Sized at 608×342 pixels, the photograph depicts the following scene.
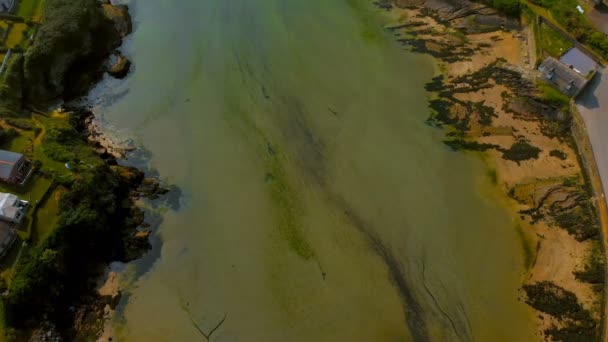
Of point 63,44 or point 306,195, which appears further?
point 63,44

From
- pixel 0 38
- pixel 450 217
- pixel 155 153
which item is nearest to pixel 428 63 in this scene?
pixel 450 217

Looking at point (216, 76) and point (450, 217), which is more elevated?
point (216, 76)

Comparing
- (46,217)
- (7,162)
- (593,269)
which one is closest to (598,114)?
(593,269)

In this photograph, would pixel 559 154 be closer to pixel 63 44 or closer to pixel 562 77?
pixel 562 77

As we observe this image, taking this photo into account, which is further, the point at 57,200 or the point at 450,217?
the point at 450,217

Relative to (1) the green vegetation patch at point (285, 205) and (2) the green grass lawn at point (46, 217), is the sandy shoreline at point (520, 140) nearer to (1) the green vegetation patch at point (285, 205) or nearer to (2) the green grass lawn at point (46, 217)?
(1) the green vegetation patch at point (285, 205)

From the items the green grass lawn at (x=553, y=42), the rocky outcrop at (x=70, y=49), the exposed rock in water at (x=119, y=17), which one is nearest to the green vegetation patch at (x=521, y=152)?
the green grass lawn at (x=553, y=42)

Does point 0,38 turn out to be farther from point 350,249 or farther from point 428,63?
point 428,63
